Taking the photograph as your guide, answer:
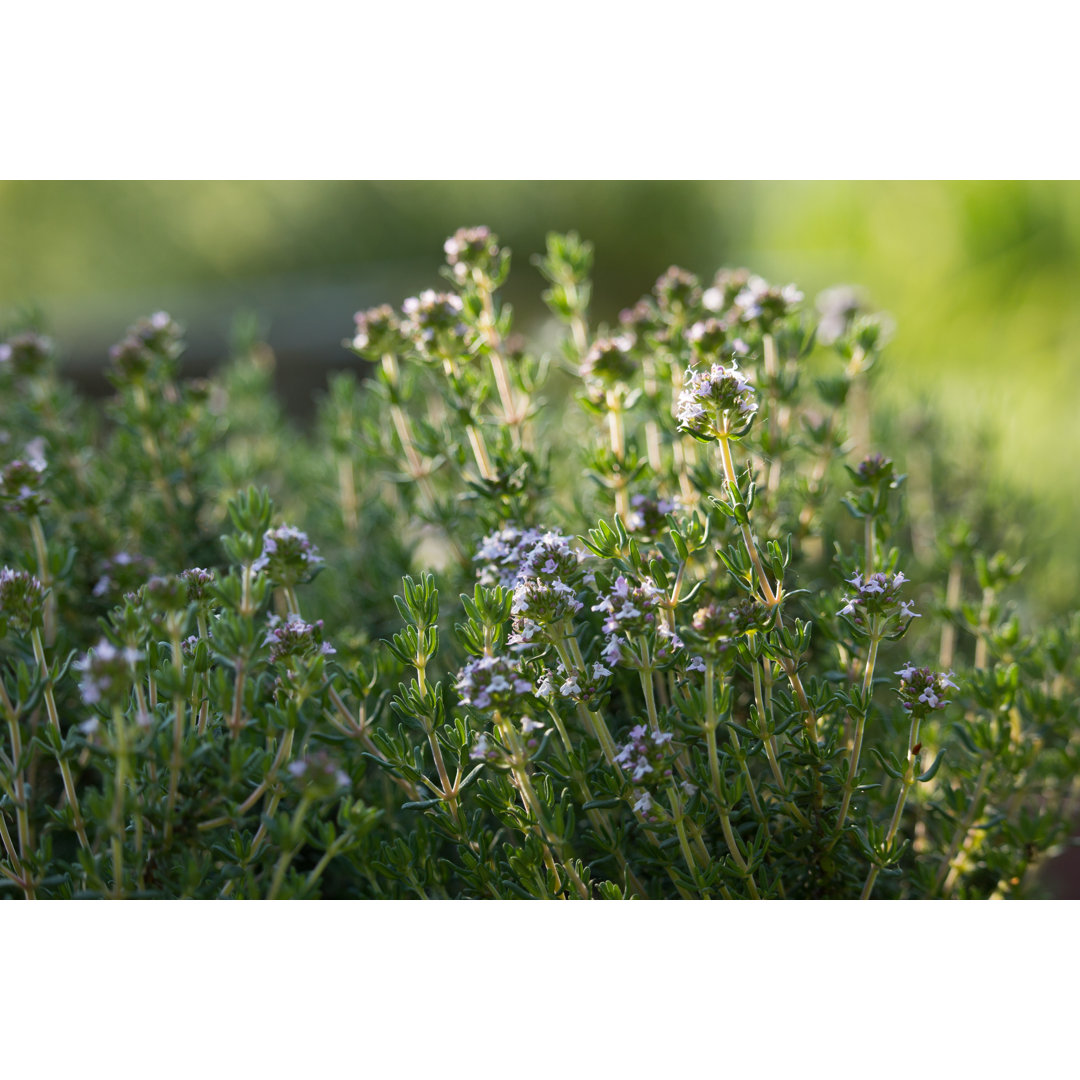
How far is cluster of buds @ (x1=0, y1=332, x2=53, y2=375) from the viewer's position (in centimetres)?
193

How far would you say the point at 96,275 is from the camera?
9352mm

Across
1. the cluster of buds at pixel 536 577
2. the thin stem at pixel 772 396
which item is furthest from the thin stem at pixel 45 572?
the thin stem at pixel 772 396

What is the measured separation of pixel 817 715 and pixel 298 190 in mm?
9215

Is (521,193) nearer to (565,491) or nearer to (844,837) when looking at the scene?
(565,491)

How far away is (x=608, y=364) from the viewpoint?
1.49 metres

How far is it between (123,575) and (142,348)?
59 centimetres

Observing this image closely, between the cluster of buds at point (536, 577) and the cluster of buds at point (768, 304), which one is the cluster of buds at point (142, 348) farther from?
the cluster of buds at point (768, 304)

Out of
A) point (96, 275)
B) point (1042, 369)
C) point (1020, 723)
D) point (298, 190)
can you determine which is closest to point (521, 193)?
point (298, 190)

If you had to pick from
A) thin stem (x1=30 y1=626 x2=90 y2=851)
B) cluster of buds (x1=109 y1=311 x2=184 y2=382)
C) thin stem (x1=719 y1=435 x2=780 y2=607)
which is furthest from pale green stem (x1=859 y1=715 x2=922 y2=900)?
cluster of buds (x1=109 y1=311 x2=184 y2=382)

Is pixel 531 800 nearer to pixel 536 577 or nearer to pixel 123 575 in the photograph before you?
pixel 536 577

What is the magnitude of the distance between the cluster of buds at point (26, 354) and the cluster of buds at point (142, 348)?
0.54 ft

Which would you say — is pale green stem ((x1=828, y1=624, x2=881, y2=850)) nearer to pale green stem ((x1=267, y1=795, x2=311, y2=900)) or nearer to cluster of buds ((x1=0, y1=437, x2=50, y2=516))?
pale green stem ((x1=267, y1=795, x2=311, y2=900))

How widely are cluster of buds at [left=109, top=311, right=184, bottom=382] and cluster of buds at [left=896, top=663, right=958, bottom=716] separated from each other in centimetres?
154

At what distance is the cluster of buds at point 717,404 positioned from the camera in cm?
121
